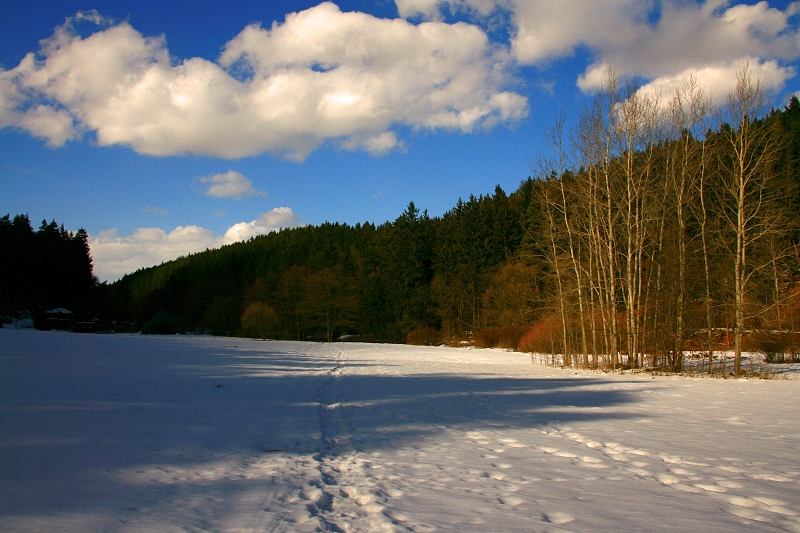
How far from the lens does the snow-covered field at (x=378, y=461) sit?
3986 mm

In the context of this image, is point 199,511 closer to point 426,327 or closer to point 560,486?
point 560,486

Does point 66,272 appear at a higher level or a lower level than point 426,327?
higher

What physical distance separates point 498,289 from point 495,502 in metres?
44.8

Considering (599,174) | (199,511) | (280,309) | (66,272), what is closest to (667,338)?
→ (599,174)

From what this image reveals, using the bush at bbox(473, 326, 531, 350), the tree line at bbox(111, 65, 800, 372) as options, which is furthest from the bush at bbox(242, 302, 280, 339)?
the bush at bbox(473, 326, 531, 350)

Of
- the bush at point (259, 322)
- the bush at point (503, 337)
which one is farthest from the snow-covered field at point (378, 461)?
the bush at point (259, 322)

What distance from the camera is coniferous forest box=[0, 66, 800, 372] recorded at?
19156mm

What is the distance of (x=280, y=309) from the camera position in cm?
7106

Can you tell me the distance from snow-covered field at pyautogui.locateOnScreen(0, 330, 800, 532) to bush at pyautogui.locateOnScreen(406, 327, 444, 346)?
42.6 metres

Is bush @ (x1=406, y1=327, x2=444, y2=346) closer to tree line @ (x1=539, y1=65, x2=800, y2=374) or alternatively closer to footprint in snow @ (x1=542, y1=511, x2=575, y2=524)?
tree line @ (x1=539, y1=65, x2=800, y2=374)

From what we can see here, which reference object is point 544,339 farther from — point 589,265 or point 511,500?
point 511,500

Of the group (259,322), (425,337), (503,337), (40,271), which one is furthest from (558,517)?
(40,271)

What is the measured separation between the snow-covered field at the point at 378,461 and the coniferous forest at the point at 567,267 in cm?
918

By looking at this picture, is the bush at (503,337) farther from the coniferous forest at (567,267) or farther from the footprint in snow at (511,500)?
the footprint in snow at (511,500)
